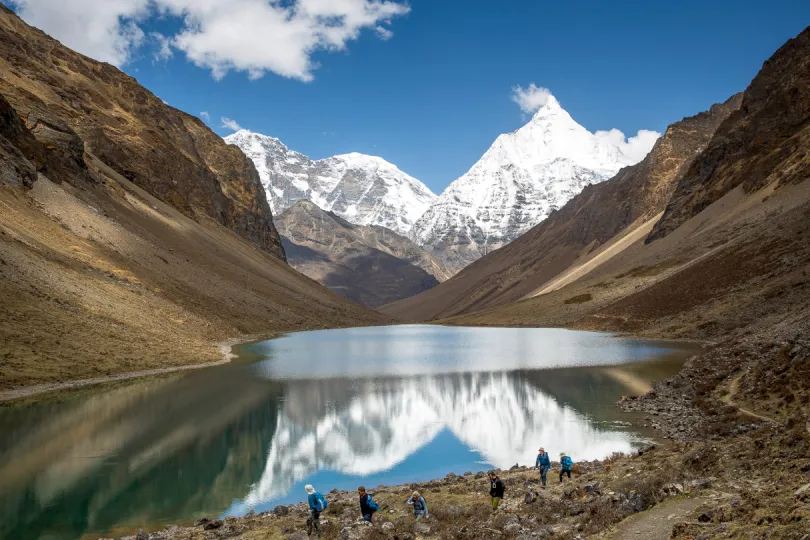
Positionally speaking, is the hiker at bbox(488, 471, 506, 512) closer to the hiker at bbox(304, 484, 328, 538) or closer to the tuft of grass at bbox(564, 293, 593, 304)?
the hiker at bbox(304, 484, 328, 538)

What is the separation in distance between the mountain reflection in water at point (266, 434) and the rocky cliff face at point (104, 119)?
85.8m

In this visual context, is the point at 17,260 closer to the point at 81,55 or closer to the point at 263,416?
the point at 263,416

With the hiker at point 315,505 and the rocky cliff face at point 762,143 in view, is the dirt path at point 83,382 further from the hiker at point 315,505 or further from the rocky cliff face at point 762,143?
the rocky cliff face at point 762,143

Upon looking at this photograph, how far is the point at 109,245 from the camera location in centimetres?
9362

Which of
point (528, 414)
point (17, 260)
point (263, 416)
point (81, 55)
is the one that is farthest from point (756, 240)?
point (81, 55)

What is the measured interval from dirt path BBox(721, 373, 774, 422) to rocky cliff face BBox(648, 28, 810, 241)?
Answer: 3570 inches

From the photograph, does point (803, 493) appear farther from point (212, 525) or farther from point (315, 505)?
point (212, 525)

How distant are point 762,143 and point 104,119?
15595 centimetres

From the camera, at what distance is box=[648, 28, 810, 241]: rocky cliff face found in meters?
123

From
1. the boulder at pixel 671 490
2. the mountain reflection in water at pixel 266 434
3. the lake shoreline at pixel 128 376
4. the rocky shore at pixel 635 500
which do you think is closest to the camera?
the rocky shore at pixel 635 500

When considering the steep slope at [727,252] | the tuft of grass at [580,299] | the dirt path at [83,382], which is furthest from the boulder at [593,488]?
the tuft of grass at [580,299]

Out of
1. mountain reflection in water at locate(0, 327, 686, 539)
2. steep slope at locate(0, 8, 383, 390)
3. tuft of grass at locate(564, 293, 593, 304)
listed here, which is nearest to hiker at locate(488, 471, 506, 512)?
mountain reflection in water at locate(0, 327, 686, 539)

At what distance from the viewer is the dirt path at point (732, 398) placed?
Result: 28450 millimetres

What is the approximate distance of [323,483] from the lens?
2675cm
